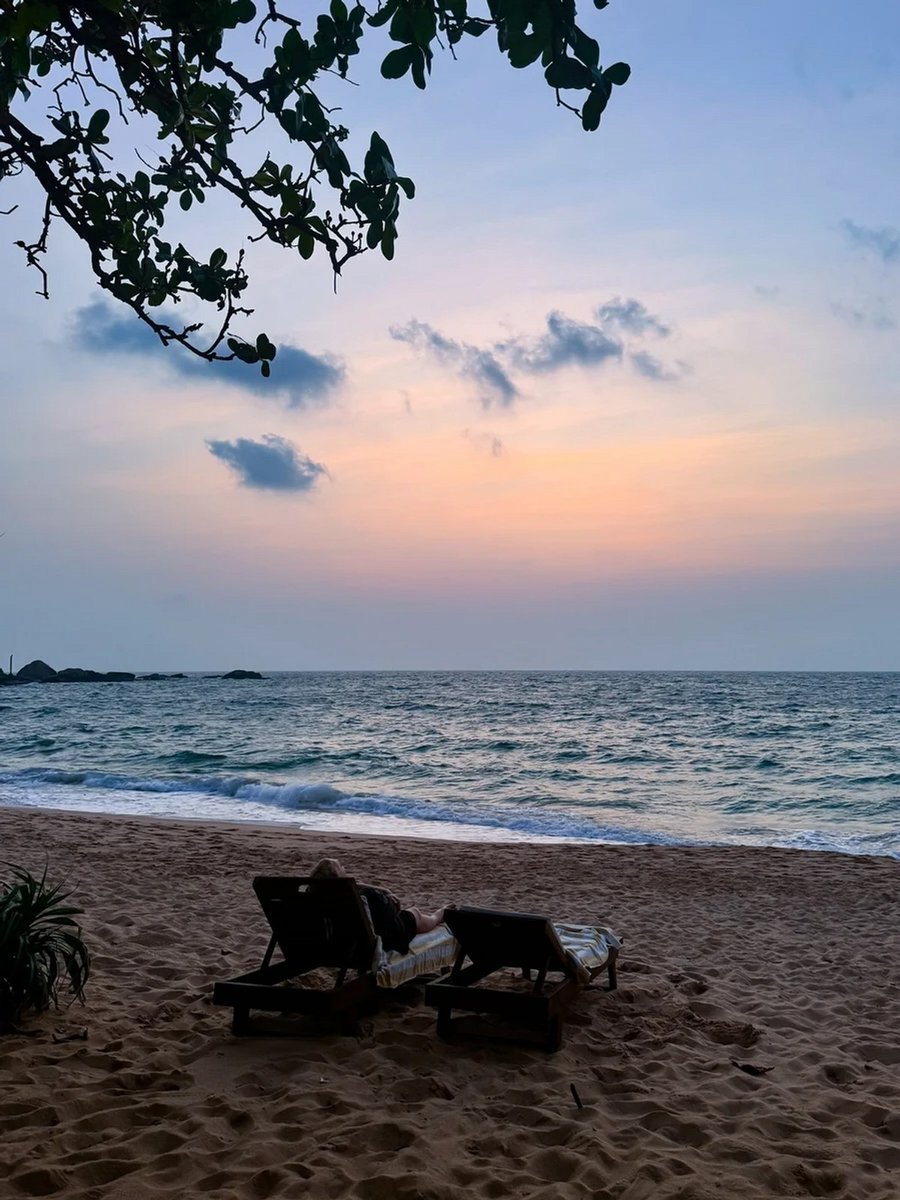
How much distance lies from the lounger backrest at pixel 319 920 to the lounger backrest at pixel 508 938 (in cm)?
52

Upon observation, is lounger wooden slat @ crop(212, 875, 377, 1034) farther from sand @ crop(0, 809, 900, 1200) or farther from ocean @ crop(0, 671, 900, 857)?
ocean @ crop(0, 671, 900, 857)

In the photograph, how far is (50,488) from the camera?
17469 mm

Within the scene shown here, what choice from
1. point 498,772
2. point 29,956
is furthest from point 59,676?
point 29,956

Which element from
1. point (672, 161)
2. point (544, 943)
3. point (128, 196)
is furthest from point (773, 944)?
point (672, 161)

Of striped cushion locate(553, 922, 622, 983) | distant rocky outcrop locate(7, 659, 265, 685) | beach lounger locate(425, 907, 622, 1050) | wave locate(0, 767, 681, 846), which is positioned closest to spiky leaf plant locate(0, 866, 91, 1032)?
beach lounger locate(425, 907, 622, 1050)

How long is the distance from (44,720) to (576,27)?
53.5 metres

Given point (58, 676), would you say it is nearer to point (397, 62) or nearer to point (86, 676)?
point (86, 676)


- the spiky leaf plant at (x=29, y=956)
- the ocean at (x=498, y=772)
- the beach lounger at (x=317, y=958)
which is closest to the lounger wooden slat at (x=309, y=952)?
the beach lounger at (x=317, y=958)

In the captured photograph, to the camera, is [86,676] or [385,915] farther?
[86,676]

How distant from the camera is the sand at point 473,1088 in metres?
3.80

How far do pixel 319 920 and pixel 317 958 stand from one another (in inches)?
12.2

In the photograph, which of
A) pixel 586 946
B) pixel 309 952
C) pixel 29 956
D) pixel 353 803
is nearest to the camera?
pixel 29 956

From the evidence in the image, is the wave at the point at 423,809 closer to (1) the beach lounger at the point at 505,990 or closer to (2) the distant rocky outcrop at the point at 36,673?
(1) the beach lounger at the point at 505,990

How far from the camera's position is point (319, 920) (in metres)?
5.52
